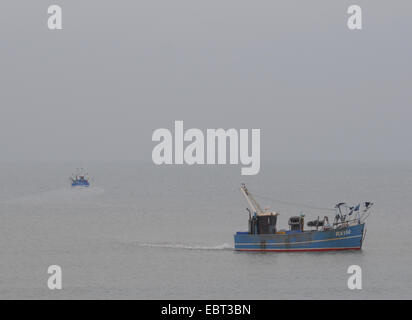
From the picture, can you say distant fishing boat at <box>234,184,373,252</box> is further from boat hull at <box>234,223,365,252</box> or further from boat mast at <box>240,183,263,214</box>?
boat mast at <box>240,183,263,214</box>

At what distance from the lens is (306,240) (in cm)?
8569

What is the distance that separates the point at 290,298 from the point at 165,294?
10.6 m

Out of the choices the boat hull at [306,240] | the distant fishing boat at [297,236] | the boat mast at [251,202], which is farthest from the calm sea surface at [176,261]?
the boat mast at [251,202]

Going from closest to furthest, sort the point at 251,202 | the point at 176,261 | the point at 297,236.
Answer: the point at 176,261 → the point at 297,236 → the point at 251,202

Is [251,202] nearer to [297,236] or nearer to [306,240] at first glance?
[297,236]

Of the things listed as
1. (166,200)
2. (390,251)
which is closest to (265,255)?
(390,251)

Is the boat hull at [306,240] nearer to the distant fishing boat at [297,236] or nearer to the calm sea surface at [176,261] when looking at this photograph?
the distant fishing boat at [297,236]

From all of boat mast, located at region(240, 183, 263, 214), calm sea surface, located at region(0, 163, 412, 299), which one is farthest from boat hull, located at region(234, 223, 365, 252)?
boat mast, located at region(240, 183, 263, 214)

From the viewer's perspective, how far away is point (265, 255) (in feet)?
279

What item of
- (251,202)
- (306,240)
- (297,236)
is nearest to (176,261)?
(251,202)

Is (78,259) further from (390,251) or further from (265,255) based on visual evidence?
(390,251)

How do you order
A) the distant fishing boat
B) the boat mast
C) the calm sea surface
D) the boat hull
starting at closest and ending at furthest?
the calm sea surface
the distant fishing boat
the boat hull
the boat mast

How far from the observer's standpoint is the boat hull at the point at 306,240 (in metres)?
85.8

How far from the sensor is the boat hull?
85.8 meters
